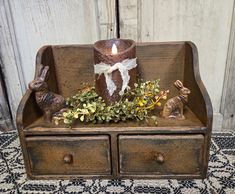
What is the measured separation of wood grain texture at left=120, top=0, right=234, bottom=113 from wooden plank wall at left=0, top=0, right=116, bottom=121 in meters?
0.06

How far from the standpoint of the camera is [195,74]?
582 millimetres

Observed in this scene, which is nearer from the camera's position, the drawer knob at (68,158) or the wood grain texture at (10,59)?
the drawer knob at (68,158)

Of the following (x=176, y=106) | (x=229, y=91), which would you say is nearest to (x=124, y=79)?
(x=176, y=106)

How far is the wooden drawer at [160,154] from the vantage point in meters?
0.53

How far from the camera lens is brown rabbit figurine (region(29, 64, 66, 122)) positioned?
1.80 feet

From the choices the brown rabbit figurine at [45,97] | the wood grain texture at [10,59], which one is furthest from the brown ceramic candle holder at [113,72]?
the wood grain texture at [10,59]

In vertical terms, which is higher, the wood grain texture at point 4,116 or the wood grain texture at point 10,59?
the wood grain texture at point 10,59

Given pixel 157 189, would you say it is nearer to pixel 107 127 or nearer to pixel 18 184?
pixel 107 127

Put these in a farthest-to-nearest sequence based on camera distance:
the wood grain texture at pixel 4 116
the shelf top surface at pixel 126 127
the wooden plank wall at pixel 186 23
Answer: the wood grain texture at pixel 4 116, the wooden plank wall at pixel 186 23, the shelf top surface at pixel 126 127

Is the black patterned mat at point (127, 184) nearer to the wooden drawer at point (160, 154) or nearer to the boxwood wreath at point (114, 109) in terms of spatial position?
the wooden drawer at point (160, 154)

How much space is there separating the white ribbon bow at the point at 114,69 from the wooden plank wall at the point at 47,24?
0.20 metres

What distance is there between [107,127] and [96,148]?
6 centimetres

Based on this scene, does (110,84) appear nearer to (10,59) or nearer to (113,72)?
(113,72)

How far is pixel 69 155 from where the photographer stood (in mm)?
553
